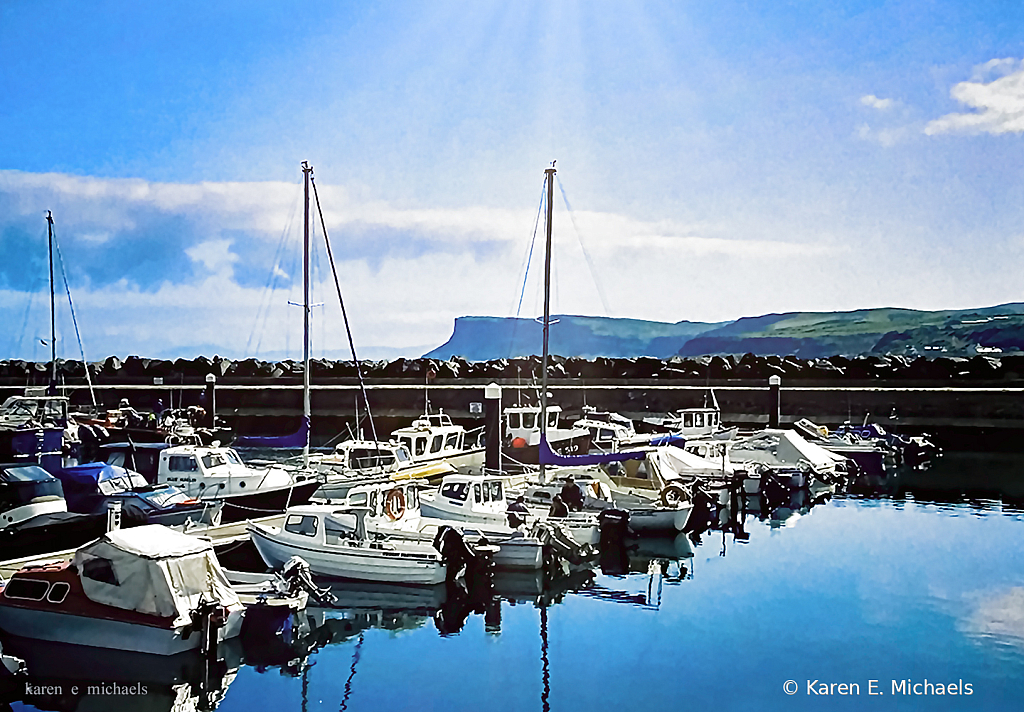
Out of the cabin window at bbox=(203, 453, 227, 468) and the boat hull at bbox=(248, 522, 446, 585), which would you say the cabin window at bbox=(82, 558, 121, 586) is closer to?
the boat hull at bbox=(248, 522, 446, 585)

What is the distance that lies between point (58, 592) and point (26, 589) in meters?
0.38

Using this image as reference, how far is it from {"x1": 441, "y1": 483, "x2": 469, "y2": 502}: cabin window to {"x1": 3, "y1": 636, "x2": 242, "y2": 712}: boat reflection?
528 centimetres

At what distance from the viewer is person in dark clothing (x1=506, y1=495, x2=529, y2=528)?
13284 mm

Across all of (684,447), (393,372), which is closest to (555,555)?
(684,447)

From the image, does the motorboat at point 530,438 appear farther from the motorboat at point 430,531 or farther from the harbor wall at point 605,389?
the harbor wall at point 605,389

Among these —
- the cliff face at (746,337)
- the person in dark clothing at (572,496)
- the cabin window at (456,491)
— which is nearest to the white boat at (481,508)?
the cabin window at (456,491)

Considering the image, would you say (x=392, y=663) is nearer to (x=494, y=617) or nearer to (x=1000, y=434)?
(x=494, y=617)

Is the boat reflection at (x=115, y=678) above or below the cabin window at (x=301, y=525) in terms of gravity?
below

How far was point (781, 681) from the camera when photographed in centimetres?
947

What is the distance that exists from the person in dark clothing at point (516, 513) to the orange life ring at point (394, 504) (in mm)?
1452

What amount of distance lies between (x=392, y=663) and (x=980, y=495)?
16.1 meters

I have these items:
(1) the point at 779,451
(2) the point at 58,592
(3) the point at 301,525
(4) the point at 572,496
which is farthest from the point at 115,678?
(1) the point at 779,451

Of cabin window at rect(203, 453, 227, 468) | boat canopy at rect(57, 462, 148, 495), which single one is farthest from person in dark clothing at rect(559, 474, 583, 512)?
boat canopy at rect(57, 462, 148, 495)

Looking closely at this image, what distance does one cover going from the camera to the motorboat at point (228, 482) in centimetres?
1427
